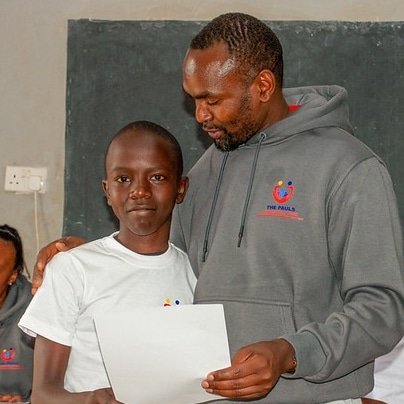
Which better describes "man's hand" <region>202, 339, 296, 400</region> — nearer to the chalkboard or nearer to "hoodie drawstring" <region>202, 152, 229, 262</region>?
"hoodie drawstring" <region>202, 152, 229, 262</region>

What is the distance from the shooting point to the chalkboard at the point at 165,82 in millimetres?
3852

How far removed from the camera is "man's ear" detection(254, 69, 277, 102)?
6.64 feet

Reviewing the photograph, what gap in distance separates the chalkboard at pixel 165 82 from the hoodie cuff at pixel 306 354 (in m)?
2.23

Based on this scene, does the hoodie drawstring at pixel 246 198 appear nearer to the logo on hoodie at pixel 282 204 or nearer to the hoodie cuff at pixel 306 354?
the logo on hoodie at pixel 282 204

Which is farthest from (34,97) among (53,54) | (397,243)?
(397,243)

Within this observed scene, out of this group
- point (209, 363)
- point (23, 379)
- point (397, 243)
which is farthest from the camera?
point (23, 379)

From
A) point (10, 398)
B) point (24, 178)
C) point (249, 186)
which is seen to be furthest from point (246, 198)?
point (24, 178)

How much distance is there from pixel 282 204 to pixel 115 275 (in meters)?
0.42

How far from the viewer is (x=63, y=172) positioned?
4051mm

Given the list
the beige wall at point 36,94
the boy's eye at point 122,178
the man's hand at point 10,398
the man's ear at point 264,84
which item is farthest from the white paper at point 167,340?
the beige wall at point 36,94

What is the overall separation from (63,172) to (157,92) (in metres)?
0.60

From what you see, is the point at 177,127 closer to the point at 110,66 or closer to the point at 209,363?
the point at 110,66

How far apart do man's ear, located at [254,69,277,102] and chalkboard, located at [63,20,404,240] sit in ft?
6.11

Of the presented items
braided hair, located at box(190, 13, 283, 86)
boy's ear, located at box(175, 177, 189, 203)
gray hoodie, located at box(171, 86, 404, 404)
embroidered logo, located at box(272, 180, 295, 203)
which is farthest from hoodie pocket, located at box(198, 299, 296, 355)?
braided hair, located at box(190, 13, 283, 86)
